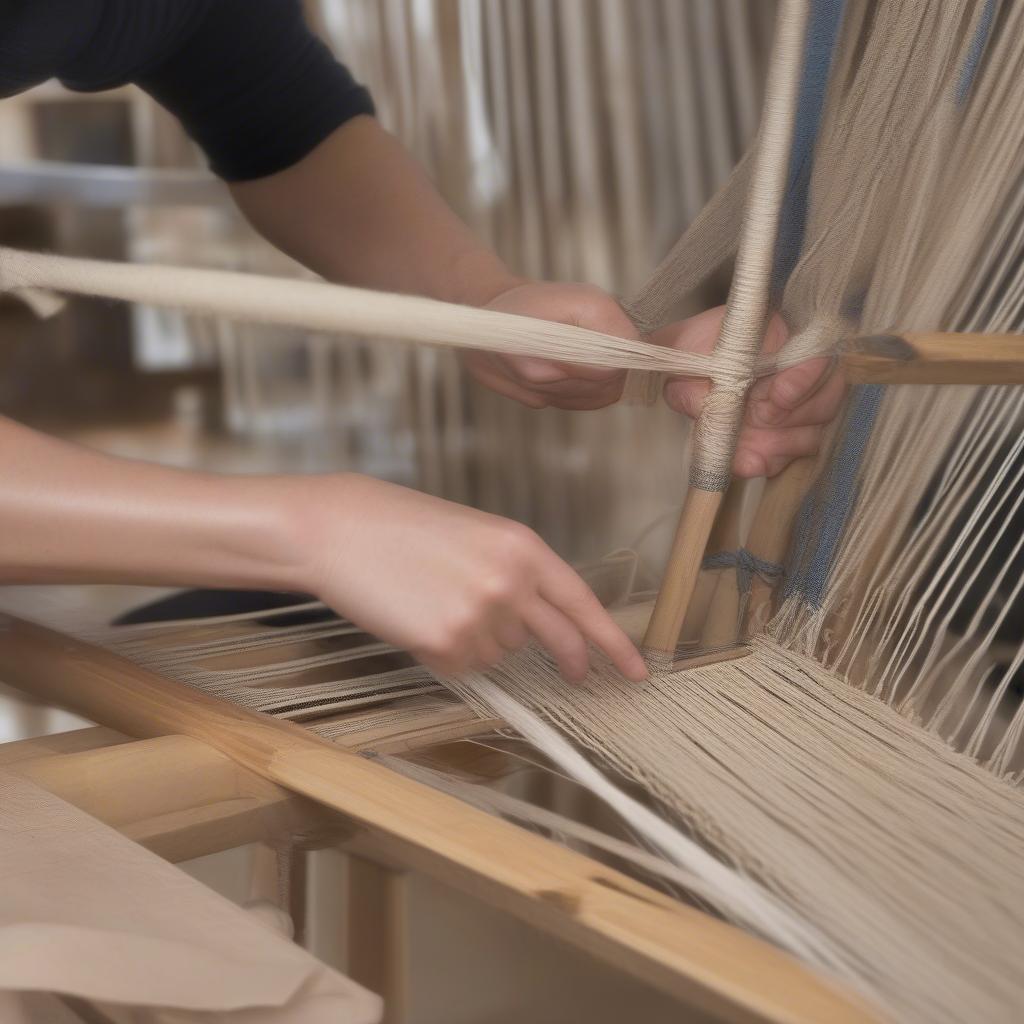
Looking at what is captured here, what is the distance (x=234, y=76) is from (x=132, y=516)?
0.61 meters

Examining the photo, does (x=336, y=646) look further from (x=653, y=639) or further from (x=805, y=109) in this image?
(x=805, y=109)

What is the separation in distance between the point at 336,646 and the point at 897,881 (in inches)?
15.6

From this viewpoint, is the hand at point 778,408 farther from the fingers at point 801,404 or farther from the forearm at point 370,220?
the forearm at point 370,220

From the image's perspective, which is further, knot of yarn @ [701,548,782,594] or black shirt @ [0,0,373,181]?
black shirt @ [0,0,373,181]

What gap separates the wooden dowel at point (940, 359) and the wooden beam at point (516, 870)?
0.26 meters

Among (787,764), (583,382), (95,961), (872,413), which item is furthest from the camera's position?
(583,382)

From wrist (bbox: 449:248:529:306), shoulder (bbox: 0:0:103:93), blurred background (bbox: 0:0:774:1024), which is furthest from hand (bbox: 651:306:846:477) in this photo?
blurred background (bbox: 0:0:774:1024)

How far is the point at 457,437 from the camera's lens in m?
2.12

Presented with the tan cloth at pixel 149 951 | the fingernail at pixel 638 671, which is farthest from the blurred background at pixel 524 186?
the tan cloth at pixel 149 951

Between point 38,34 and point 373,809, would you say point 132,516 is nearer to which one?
point 373,809

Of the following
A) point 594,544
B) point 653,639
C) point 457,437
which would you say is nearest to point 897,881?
point 653,639

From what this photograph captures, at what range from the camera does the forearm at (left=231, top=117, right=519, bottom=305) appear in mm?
949

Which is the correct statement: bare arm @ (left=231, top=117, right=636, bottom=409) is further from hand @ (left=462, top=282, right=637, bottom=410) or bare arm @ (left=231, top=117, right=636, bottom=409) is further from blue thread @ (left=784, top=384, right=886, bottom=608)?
blue thread @ (left=784, top=384, right=886, bottom=608)

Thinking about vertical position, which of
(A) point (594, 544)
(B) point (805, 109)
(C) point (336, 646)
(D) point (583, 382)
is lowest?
(A) point (594, 544)
